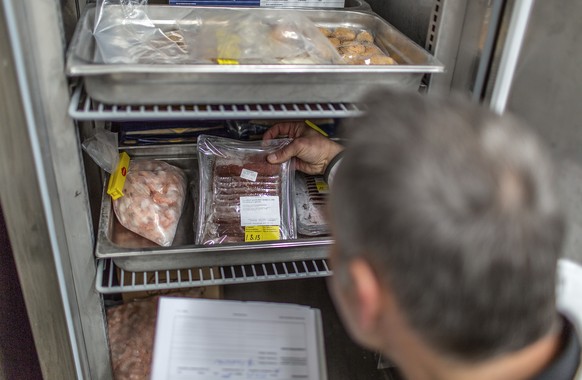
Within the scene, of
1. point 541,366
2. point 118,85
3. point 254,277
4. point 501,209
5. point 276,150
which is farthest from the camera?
point 276,150

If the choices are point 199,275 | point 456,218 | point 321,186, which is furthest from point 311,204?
point 456,218

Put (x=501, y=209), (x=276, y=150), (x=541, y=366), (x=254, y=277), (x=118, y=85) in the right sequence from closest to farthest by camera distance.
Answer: (x=501, y=209) < (x=541, y=366) < (x=118, y=85) < (x=254, y=277) < (x=276, y=150)

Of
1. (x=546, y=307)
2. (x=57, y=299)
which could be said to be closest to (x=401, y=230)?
(x=546, y=307)

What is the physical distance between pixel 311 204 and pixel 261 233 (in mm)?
172

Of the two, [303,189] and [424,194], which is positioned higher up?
[424,194]

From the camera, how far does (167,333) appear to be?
104 centimetres

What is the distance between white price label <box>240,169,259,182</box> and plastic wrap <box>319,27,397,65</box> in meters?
0.36

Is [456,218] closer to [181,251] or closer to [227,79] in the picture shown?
[227,79]

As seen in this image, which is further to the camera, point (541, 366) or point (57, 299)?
point (57, 299)

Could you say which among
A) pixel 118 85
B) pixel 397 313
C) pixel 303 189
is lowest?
pixel 303 189

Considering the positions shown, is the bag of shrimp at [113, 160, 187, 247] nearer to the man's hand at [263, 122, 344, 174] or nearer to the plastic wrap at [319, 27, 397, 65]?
the man's hand at [263, 122, 344, 174]

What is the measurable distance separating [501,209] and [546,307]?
0.17m

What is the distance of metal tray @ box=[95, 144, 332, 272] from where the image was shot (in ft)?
3.79

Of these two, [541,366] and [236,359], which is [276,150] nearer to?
[236,359]
